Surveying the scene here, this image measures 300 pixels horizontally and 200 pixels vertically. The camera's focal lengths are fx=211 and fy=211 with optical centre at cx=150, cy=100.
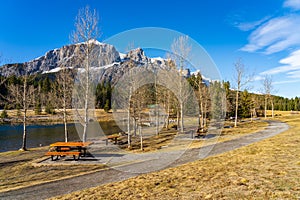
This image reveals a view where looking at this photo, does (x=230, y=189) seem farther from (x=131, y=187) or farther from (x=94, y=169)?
(x=94, y=169)

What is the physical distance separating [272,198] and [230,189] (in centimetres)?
105

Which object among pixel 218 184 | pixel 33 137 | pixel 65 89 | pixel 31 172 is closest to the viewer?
pixel 218 184

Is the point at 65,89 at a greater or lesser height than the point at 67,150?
greater

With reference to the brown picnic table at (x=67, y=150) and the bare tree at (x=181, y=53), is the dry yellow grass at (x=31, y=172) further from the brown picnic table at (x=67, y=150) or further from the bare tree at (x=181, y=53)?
the bare tree at (x=181, y=53)

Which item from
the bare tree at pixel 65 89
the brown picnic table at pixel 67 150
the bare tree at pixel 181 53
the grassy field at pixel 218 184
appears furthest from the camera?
the bare tree at pixel 181 53

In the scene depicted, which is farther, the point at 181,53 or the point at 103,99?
the point at 103,99

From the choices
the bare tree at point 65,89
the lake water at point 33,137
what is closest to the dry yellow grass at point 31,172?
the bare tree at point 65,89

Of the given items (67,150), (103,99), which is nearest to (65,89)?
(67,150)

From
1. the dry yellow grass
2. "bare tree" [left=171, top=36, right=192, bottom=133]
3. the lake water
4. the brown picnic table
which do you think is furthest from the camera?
"bare tree" [left=171, top=36, right=192, bottom=133]

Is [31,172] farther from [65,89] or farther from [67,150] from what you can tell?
[65,89]

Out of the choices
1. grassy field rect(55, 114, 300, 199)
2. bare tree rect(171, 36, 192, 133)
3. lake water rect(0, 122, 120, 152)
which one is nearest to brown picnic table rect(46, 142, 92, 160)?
grassy field rect(55, 114, 300, 199)

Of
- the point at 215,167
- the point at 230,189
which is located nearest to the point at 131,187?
the point at 230,189

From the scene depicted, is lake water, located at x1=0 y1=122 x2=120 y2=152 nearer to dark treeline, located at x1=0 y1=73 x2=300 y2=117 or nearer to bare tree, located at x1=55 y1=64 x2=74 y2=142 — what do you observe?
dark treeline, located at x1=0 y1=73 x2=300 y2=117

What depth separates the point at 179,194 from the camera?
18.2ft
